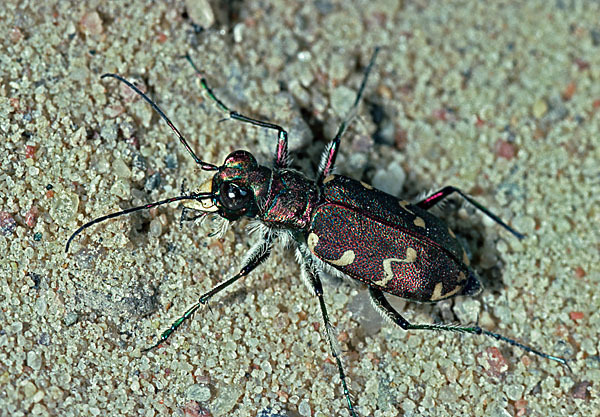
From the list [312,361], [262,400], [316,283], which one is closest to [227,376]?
[262,400]

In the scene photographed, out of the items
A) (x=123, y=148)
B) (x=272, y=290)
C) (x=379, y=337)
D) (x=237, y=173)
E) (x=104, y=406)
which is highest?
(x=123, y=148)

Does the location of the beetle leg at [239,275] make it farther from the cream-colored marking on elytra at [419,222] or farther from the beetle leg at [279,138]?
the cream-colored marking on elytra at [419,222]

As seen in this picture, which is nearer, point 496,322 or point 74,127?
point 74,127

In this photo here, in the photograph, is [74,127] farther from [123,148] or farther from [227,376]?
[227,376]

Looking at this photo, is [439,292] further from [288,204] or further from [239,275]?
[239,275]

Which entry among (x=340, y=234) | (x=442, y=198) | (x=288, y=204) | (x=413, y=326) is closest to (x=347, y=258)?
(x=340, y=234)

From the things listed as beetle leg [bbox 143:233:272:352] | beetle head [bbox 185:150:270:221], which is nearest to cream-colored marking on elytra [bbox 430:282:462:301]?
beetle leg [bbox 143:233:272:352]
